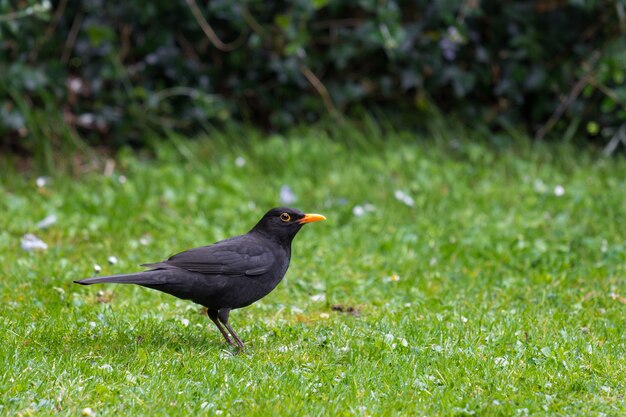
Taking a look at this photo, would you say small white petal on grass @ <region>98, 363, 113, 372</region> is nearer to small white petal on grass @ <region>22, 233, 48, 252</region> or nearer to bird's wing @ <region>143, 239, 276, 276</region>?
bird's wing @ <region>143, 239, 276, 276</region>

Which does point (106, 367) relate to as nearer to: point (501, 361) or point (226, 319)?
point (226, 319)

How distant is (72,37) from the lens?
9578mm

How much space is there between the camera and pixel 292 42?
30.1ft

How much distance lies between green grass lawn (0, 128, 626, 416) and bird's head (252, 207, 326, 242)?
516 mm

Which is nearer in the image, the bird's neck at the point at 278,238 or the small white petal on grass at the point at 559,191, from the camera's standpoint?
the bird's neck at the point at 278,238

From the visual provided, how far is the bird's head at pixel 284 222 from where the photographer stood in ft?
17.4

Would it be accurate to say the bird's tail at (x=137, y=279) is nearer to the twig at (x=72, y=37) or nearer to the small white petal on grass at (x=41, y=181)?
the small white petal on grass at (x=41, y=181)

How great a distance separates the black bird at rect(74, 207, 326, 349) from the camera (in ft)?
15.6

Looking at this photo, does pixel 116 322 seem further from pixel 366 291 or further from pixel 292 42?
pixel 292 42

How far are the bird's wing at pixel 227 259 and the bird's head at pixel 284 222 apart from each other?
0.18 metres

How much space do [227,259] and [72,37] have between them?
5.42 meters

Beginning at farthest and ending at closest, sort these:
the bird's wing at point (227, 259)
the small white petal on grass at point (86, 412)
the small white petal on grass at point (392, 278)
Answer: the small white petal on grass at point (392, 278) < the bird's wing at point (227, 259) < the small white petal on grass at point (86, 412)

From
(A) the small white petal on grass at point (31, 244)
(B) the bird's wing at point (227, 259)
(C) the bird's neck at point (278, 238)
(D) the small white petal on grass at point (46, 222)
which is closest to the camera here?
(B) the bird's wing at point (227, 259)

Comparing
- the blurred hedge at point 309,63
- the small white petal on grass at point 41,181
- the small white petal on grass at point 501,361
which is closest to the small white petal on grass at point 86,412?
the small white petal on grass at point 501,361
